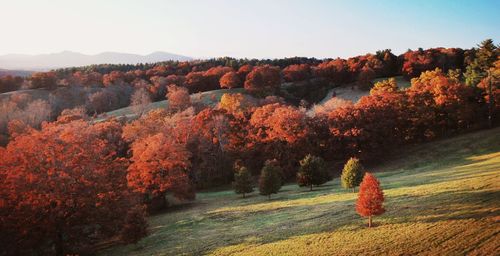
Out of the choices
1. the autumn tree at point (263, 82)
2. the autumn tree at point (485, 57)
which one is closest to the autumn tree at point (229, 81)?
the autumn tree at point (263, 82)

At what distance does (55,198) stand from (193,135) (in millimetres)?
38204

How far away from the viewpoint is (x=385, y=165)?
58.0 meters

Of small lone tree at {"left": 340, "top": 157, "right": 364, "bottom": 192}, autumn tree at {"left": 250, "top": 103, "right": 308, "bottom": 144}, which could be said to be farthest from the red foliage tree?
small lone tree at {"left": 340, "top": 157, "right": 364, "bottom": 192}

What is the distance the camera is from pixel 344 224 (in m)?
26.0

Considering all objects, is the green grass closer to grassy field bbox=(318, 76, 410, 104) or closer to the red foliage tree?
the red foliage tree

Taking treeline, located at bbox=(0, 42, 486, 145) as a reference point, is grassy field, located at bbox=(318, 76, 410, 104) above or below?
below

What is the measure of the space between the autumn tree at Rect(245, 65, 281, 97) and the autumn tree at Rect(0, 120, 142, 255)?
89.7 m

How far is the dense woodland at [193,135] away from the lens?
3203 cm

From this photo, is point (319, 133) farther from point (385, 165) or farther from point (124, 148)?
point (124, 148)

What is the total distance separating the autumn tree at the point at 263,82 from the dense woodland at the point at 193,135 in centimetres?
37

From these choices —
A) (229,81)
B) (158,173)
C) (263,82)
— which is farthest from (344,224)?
(229,81)

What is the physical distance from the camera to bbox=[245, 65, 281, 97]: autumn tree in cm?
12462

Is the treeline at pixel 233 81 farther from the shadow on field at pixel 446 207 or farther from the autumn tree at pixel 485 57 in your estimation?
the shadow on field at pixel 446 207

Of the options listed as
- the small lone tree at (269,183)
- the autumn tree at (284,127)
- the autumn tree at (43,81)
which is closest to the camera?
the small lone tree at (269,183)
